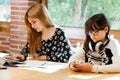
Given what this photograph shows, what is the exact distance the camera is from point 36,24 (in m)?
2.80

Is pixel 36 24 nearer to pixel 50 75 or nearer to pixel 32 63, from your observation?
pixel 32 63

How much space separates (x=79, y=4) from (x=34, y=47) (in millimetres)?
1370

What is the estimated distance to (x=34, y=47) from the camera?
289cm

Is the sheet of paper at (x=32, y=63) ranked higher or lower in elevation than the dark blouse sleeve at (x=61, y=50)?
lower

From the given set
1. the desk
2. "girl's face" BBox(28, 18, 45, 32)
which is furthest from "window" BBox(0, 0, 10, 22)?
the desk

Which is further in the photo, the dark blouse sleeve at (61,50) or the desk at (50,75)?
the dark blouse sleeve at (61,50)

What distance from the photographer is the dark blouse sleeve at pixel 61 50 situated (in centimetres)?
275

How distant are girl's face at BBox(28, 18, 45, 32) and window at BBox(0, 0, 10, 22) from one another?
1.96 metres

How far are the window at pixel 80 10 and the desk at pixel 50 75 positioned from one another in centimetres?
171

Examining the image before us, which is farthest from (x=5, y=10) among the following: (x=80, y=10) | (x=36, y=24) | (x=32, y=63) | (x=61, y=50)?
(x=32, y=63)

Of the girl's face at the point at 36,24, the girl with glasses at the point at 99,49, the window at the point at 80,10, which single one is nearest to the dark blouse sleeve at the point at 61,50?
the girl's face at the point at 36,24

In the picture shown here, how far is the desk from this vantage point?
1978 mm

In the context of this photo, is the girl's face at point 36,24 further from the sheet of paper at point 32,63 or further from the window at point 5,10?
the window at point 5,10

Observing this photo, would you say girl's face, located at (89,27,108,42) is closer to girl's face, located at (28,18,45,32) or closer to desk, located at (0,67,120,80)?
desk, located at (0,67,120,80)
